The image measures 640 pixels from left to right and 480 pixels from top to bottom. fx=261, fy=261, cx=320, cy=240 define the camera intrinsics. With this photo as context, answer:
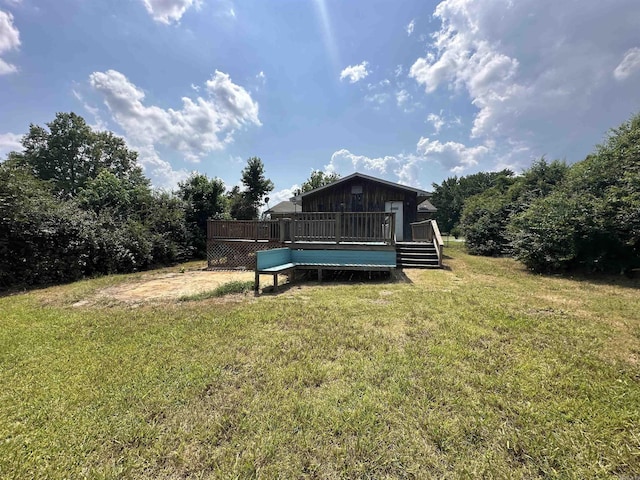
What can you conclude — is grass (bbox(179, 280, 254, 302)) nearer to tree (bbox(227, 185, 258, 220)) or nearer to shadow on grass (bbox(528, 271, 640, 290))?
shadow on grass (bbox(528, 271, 640, 290))

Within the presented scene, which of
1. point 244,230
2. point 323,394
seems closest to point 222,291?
point 323,394

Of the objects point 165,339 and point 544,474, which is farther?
point 165,339

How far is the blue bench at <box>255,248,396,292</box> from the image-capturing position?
7.48 meters

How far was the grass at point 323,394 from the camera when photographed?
66.1 inches

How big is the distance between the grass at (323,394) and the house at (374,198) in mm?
8912

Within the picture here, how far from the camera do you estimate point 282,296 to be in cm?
586

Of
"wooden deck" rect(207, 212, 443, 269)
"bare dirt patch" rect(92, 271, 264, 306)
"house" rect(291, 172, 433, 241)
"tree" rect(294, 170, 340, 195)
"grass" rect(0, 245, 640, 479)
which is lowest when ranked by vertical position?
"bare dirt patch" rect(92, 271, 264, 306)

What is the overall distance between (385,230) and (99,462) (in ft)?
24.2

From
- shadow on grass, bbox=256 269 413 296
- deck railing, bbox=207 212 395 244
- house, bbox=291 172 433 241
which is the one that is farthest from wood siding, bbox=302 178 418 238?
shadow on grass, bbox=256 269 413 296

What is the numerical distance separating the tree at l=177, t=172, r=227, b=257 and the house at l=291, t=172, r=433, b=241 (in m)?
6.00

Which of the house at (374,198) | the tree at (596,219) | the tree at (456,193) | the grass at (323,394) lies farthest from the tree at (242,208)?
the tree at (456,193)

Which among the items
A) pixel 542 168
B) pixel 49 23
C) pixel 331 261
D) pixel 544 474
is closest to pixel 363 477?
pixel 544 474

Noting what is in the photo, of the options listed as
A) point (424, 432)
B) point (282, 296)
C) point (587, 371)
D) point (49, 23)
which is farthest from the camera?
point (49, 23)

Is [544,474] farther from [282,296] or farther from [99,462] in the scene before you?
[282,296]
